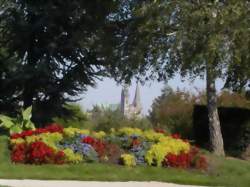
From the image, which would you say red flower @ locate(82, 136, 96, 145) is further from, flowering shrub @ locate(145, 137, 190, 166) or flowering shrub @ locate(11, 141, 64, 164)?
flowering shrub @ locate(145, 137, 190, 166)

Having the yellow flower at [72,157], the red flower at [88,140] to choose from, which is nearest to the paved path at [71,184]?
the yellow flower at [72,157]

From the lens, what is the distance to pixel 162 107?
31938mm

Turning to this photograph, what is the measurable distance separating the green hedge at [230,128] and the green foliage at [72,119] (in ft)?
16.9

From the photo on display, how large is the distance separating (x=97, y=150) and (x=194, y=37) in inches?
204

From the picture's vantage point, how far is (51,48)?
23484 mm

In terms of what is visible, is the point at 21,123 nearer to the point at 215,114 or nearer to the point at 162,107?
the point at 215,114

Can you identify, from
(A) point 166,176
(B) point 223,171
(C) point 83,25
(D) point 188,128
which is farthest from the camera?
(D) point 188,128

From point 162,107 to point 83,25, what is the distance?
9109mm

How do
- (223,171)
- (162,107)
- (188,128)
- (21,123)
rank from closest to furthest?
(223,171) < (21,123) < (188,128) < (162,107)

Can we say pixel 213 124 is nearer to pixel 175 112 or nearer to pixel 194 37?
pixel 194 37

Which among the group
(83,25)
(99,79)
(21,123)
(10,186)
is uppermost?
(83,25)

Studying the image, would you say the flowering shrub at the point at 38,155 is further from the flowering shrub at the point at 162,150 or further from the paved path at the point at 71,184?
the flowering shrub at the point at 162,150

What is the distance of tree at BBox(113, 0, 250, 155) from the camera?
58.1ft

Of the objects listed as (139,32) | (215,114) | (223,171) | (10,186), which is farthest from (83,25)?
(10,186)
